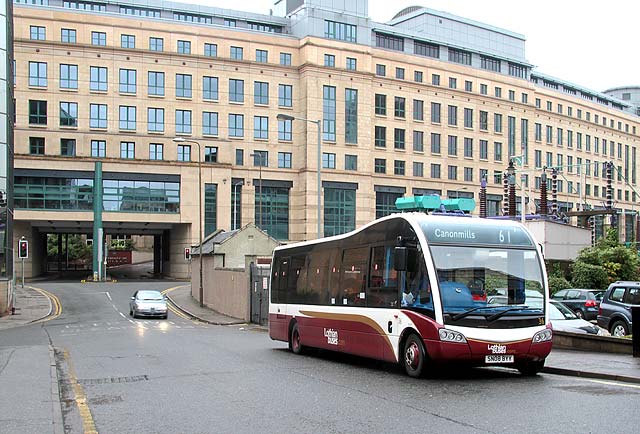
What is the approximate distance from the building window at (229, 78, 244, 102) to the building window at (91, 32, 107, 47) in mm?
12905

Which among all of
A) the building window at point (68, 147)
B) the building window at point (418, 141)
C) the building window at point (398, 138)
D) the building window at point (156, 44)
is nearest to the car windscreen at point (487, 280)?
the building window at point (68, 147)

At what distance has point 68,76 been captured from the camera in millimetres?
70250

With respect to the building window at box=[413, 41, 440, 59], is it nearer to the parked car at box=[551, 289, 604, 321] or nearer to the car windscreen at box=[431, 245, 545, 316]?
the parked car at box=[551, 289, 604, 321]

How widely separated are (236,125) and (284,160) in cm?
626

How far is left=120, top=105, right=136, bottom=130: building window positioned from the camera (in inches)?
2835

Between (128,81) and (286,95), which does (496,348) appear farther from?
(286,95)

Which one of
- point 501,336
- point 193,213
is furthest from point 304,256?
point 193,213

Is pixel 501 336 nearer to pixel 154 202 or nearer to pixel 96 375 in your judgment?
pixel 96 375

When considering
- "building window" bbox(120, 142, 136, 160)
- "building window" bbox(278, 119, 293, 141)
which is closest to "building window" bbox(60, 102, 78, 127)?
"building window" bbox(120, 142, 136, 160)

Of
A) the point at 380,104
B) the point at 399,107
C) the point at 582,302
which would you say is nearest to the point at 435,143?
the point at 399,107

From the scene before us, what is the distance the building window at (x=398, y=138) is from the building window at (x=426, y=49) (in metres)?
9.68

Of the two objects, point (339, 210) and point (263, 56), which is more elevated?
point (263, 56)

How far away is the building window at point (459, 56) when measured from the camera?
87188 mm

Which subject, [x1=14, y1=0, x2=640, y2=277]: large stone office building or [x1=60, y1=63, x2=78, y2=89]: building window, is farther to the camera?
[x1=60, y1=63, x2=78, y2=89]: building window
